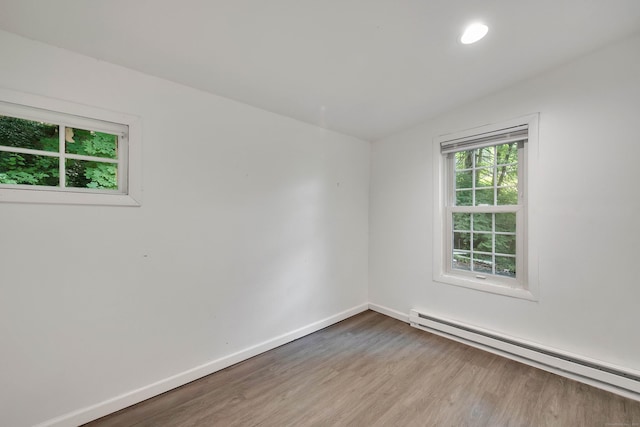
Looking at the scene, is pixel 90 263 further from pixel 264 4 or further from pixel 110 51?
pixel 264 4

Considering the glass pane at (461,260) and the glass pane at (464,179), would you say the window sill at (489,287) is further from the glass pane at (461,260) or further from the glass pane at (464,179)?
the glass pane at (464,179)

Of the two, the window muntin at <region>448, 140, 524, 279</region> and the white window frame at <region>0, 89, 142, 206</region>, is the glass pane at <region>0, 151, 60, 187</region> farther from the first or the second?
the window muntin at <region>448, 140, 524, 279</region>

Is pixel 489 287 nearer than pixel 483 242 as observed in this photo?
Yes

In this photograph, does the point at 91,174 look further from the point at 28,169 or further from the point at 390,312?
the point at 390,312

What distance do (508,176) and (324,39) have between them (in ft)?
6.85

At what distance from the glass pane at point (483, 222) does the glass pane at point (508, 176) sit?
0.33 m

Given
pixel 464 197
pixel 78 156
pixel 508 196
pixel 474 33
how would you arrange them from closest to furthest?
pixel 78 156 < pixel 474 33 < pixel 508 196 < pixel 464 197

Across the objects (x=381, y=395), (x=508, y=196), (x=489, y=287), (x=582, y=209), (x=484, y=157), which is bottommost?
(x=381, y=395)

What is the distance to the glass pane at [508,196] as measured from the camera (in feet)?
7.86

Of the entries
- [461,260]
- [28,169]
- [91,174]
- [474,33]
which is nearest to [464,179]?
[461,260]

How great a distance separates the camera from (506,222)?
8.02 feet

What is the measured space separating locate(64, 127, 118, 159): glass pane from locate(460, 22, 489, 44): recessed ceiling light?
246 centimetres

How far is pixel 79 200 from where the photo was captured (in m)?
1.55

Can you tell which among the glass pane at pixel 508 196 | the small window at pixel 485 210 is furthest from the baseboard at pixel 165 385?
the glass pane at pixel 508 196
